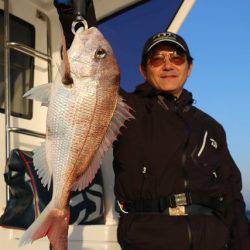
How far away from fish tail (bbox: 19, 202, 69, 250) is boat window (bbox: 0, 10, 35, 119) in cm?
217

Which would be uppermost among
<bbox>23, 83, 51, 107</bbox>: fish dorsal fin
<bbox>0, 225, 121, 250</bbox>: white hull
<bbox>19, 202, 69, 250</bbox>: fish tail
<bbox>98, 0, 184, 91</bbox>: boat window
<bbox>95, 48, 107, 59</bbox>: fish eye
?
<bbox>98, 0, 184, 91</bbox>: boat window

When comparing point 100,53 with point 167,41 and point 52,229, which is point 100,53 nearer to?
point 167,41

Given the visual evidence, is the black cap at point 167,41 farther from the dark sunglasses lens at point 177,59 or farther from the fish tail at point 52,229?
the fish tail at point 52,229

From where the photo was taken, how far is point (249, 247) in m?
3.25

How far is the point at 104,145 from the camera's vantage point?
2.51 m

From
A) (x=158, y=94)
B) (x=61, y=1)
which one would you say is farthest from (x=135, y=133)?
(x=61, y=1)

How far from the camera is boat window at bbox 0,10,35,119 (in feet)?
14.6

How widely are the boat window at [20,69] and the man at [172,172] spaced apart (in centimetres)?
169

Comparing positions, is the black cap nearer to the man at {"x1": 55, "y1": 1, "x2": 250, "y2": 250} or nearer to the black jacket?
the man at {"x1": 55, "y1": 1, "x2": 250, "y2": 250}

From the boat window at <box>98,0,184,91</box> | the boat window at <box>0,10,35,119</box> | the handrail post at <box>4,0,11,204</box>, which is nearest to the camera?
the handrail post at <box>4,0,11,204</box>

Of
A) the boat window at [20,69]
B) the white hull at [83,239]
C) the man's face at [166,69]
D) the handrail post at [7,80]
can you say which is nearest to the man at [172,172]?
the man's face at [166,69]

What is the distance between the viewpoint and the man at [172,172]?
2.78 m

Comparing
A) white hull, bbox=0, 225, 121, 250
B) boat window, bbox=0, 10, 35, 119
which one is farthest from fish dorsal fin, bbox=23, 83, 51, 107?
boat window, bbox=0, 10, 35, 119

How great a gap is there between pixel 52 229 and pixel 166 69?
1.41 meters
